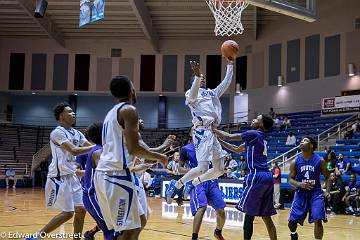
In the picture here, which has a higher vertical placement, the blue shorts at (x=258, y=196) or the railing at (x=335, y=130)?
the railing at (x=335, y=130)

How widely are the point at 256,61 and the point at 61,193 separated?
2390 centimetres

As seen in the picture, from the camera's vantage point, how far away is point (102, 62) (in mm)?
31031

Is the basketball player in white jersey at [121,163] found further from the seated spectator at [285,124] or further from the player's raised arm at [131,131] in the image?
the seated spectator at [285,124]

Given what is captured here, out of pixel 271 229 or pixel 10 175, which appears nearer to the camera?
pixel 271 229

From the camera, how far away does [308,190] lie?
6.59 metres

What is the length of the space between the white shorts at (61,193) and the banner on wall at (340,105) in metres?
18.6

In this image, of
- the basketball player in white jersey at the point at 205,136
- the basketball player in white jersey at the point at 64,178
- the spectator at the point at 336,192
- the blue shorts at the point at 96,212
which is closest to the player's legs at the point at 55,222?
the basketball player in white jersey at the point at 64,178

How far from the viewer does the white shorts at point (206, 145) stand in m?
6.53

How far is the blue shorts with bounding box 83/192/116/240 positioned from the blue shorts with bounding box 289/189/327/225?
2.84m

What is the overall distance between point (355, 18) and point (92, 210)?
22385mm

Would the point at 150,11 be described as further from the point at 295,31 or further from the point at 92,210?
the point at 92,210

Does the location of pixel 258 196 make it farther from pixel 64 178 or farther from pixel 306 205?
pixel 64 178

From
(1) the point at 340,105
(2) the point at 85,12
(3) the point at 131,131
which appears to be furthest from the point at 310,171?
(1) the point at 340,105

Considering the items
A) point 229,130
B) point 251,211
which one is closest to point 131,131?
point 251,211
